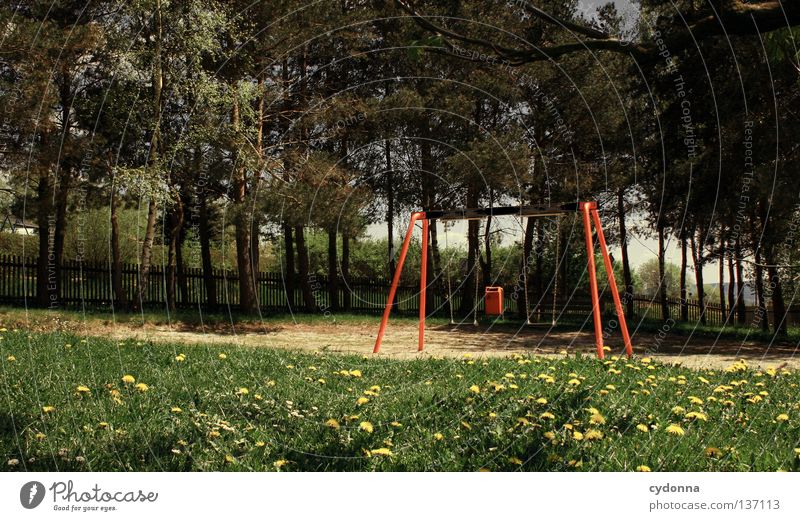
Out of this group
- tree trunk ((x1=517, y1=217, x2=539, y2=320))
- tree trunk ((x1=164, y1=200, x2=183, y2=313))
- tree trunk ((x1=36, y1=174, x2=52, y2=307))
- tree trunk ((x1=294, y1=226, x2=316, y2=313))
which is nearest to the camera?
tree trunk ((x1=36, y1=174, x2=52, y2=307))

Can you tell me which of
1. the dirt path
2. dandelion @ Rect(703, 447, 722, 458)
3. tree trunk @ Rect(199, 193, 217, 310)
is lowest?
the dirt path

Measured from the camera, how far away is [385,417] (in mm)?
5484

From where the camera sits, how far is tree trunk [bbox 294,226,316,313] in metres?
24.2

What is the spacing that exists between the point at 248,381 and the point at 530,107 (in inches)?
693

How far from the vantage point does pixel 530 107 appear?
2289 cm

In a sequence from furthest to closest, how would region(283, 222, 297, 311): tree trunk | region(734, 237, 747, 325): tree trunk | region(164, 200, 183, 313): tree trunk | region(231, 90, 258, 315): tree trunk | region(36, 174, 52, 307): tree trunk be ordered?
region(283, 222, 297, 311): tree trunk
region(164, 200, 183, 313): tree trunk
region(36, 174, 52, 307): tree trunk
region(734, 237, 747, 325): tree trunk
region(231, 90, 258, 315): tree trunk

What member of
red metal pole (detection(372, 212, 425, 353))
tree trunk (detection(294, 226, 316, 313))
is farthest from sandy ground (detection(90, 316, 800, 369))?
tree trunk (detection(294, 226, 316, 313))

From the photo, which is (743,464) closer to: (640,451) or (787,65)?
(640,451)

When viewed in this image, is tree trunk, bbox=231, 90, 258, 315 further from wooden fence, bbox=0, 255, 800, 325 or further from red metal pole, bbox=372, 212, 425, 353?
red metal pole, bbox=372, 212, 425, 353

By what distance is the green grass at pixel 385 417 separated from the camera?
4426 mm

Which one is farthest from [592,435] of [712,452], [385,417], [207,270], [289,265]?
[207,270]
